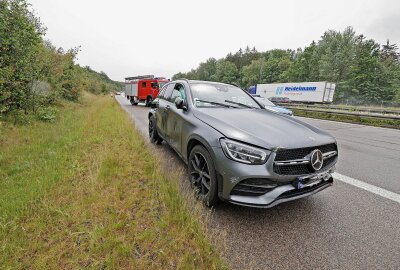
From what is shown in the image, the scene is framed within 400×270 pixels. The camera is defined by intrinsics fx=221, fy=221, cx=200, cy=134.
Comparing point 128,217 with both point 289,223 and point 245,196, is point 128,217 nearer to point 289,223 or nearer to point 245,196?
point 245,196

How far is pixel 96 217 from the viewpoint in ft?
7.90

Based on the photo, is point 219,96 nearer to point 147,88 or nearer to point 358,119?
point 358,119

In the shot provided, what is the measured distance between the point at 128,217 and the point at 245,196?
1302 millimetres

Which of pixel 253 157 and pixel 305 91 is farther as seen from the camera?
pixel 305 91

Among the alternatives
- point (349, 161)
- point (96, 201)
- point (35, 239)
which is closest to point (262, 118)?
point (96, 201)

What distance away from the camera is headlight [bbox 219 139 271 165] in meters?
2.30

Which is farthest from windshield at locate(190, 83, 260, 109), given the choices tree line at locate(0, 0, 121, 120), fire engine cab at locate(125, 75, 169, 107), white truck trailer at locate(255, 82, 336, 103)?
white truck trailer at locate(255, 82, 336, 103)

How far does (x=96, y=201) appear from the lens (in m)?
2.71

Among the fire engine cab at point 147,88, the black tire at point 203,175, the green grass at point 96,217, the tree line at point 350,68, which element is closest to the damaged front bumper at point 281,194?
the black tire at point 203,175

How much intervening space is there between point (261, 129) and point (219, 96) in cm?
151

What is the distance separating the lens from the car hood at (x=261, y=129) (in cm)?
241

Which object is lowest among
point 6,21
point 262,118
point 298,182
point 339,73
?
point 298,182

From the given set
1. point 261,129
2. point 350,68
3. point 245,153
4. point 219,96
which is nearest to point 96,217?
point 245,153

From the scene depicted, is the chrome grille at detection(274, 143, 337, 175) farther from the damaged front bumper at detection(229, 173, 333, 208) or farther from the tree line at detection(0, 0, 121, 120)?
the tree line at detection(0, 0, 121, 120)
